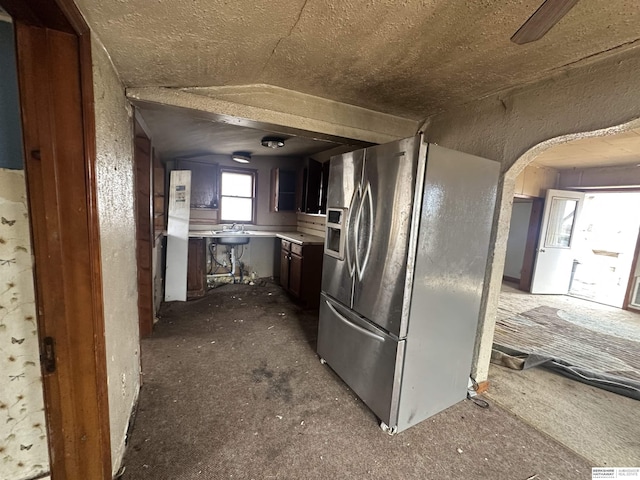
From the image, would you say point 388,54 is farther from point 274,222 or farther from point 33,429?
point 274,222

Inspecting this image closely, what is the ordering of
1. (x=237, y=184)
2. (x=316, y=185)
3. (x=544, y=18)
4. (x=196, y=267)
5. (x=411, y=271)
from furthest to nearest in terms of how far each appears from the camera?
1. (x=237, y=184)
2. (x=316, y=185)
3. (x=196, y=267)
4. (x=411, y=271)
5. (x=544, y=18)

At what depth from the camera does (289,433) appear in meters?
1.70

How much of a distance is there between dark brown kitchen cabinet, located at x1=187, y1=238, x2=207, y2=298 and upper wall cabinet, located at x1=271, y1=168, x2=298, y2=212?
1.36 m

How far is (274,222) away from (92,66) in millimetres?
4065

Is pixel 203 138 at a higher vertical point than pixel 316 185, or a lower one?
higher

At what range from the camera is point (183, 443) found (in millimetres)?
1581

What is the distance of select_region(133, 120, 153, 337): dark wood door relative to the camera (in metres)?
2.44

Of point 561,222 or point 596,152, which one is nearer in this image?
point 596,152

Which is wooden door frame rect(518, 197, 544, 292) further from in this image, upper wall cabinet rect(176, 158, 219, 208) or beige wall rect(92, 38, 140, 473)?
beige wall rect(92, 38, 140, 473)

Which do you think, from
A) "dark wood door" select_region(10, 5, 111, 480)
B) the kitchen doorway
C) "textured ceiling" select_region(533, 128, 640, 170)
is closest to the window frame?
"dark wood door" select_region(10, 5, 111, 480)

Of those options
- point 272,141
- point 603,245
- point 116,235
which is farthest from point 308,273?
point 603,245

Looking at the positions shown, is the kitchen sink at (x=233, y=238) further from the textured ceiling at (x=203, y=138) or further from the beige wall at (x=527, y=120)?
the beige wall at (x=527, y=120)

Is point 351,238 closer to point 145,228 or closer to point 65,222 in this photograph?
point 65,222

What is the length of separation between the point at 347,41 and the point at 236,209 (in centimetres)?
392
